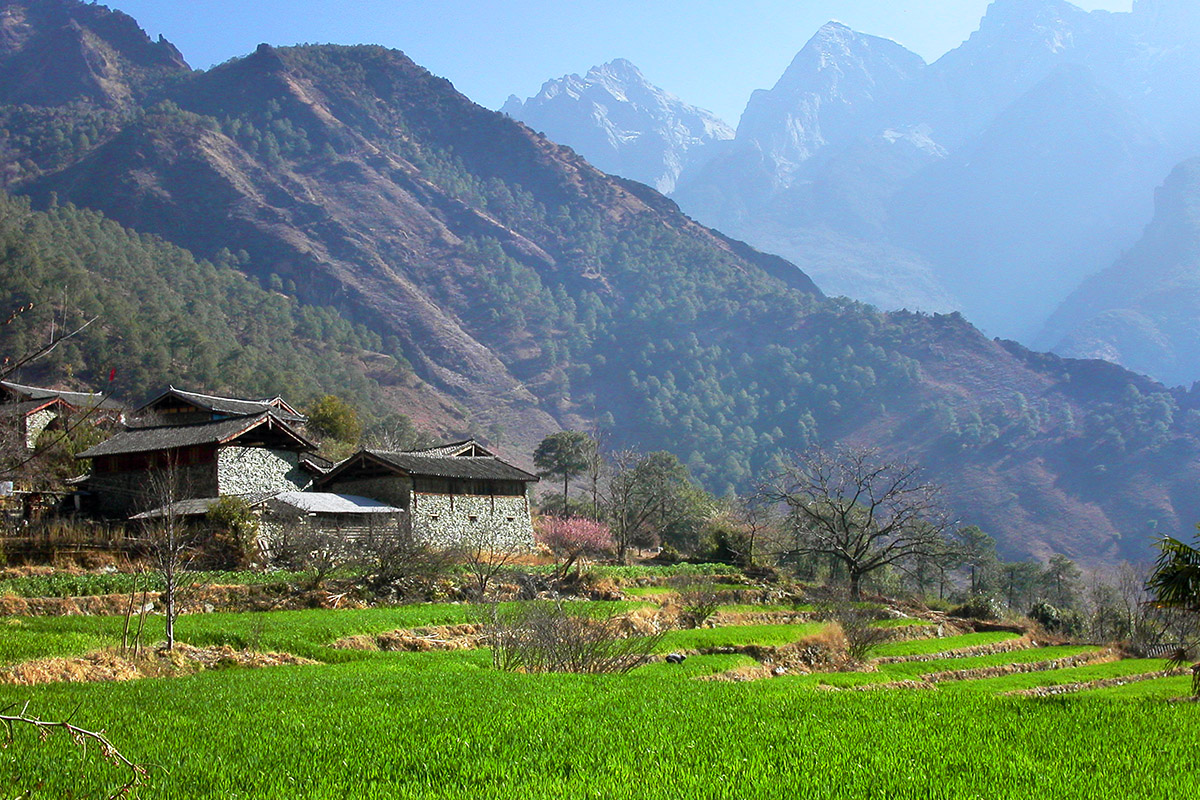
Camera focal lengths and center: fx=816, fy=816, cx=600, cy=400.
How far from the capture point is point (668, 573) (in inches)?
1895

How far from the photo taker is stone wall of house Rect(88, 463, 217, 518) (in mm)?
41906

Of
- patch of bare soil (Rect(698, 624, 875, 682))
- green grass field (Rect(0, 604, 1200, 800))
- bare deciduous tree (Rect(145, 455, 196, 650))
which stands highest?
bare deciduous tree (Rect(145, 455, 196, 650))

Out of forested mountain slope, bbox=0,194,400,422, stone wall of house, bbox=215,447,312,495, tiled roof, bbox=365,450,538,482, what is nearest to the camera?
stone wall of house, bbox=215,447,312,495

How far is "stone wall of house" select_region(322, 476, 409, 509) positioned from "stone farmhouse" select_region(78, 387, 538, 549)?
0.06m

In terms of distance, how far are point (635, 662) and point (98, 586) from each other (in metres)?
20.2

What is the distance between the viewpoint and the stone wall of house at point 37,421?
51.5 metres

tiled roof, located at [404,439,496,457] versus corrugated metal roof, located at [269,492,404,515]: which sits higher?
tiled roof, located at [404,439,496,457]

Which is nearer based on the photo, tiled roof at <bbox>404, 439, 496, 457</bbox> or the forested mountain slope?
tiled roof at <bbox>404, 439, 496, 457</bbox>

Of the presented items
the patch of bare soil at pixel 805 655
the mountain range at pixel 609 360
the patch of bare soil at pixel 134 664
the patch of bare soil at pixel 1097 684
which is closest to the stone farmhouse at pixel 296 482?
the patch of bare soil at pixel 805 655

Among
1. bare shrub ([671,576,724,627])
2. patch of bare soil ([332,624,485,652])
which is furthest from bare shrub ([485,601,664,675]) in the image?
bare shrub ([671,576,724,627])

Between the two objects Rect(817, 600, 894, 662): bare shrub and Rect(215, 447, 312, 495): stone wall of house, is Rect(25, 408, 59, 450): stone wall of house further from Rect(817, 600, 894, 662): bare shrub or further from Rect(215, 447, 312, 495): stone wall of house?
Rect(817, 600, 894, 662): bare shrub

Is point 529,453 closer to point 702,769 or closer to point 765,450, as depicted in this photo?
point 765,450

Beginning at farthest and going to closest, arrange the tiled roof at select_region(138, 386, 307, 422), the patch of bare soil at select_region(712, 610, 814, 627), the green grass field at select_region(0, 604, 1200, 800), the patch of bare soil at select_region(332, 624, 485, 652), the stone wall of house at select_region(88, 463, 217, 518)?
the tiled roof at select_region(138, 386, 307, 422), the stone wall of house at select_region(88, 463, 217, 518), the patch of bare soil at select_region(712, 610, 814, 627), the patch of bare soil at select_region(332, 624, 485, 652), the green grass field at select_region(0, 604, 1200, 800)

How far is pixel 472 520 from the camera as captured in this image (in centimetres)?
4959
